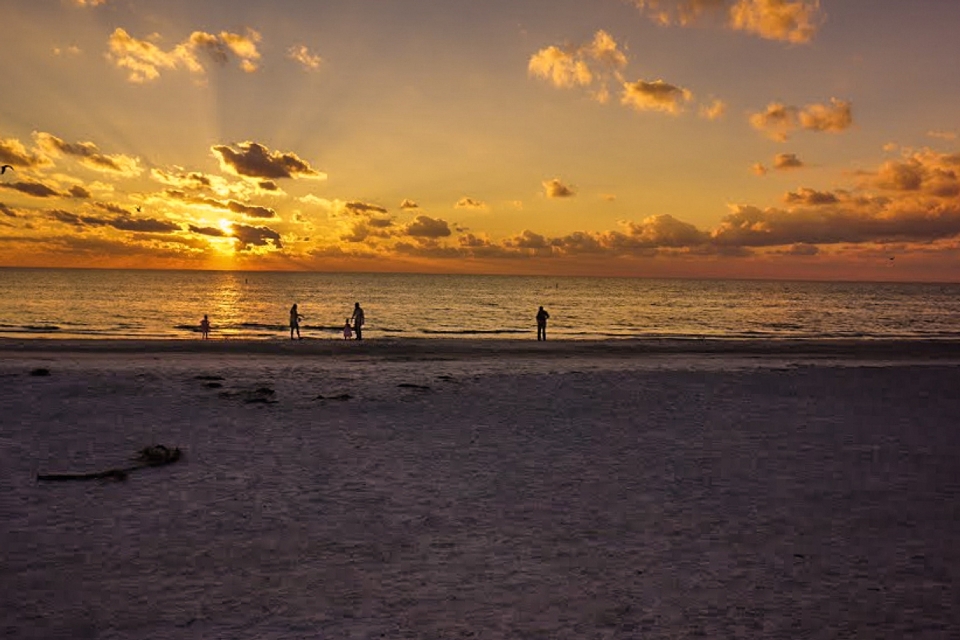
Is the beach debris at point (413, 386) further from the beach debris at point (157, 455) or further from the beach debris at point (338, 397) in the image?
the beach debris at point (157, 455)

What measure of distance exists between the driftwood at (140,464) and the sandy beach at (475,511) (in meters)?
0.22

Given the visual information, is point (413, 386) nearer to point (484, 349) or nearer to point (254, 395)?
point (254, 395)

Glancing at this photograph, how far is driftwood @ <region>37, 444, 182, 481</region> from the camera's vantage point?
1112cm

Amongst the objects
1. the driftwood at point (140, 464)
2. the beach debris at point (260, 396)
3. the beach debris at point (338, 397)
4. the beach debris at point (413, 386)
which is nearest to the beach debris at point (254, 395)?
the beach debris at point (260, 396)

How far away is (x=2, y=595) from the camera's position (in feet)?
22.9

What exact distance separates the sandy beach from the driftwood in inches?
8.7

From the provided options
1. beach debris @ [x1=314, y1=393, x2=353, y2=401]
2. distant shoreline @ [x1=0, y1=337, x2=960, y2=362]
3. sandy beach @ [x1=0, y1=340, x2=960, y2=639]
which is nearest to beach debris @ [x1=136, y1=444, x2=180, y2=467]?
sandy beach @ [x1=0, y1=340, x2=960, y2=639]

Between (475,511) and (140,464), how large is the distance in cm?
660

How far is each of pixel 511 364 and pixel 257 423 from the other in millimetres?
13946

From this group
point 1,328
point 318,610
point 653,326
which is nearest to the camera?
point 318,610

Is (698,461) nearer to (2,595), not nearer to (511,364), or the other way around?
(2,595)

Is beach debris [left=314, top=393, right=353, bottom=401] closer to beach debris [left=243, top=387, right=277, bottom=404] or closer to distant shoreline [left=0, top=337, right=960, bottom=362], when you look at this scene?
beach debris [left=243, top=387, right=277, bottom=404]

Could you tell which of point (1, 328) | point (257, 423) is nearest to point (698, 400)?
point (257, 423)

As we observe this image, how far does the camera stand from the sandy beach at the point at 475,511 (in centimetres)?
679
